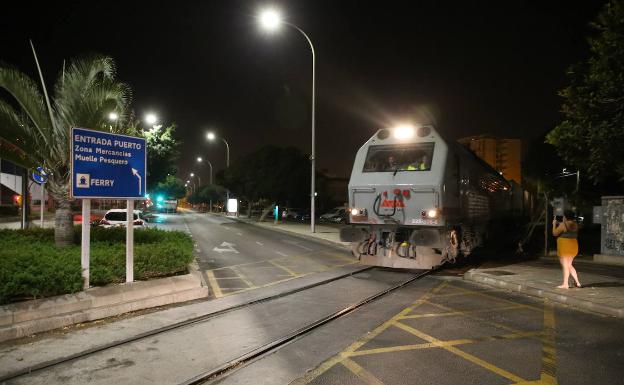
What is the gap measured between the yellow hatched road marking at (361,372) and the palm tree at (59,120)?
271 inches

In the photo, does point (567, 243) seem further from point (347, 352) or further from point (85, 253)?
point (85, 253)

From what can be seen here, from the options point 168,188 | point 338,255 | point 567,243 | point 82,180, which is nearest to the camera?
point 82,180

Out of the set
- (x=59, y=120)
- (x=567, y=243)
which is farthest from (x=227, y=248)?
(x=567, y=243)

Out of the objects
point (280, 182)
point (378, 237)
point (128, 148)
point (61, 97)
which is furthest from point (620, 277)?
point (280, 182)

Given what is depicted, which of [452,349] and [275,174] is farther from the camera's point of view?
[275,174]

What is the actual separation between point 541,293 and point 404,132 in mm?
5121

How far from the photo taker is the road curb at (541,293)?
7613 mm

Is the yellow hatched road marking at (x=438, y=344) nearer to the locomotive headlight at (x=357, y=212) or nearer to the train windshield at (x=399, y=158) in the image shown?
the train windshield at (x=399, y=158)

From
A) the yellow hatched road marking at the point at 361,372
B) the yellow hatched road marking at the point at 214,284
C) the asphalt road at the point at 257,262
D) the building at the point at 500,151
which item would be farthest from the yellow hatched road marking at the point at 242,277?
the building at the point at 500,151

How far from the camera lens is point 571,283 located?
9719 mm

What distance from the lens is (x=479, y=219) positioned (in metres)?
14.5

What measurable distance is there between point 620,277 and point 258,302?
29.5 ft

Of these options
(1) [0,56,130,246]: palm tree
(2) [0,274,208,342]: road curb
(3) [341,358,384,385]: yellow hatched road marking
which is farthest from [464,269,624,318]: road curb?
(1) [0,56,130,246]: palm tree

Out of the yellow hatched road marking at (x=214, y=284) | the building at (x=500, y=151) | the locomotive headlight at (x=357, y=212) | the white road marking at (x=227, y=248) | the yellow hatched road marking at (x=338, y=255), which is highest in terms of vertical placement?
the building at (x=500, y=151)
